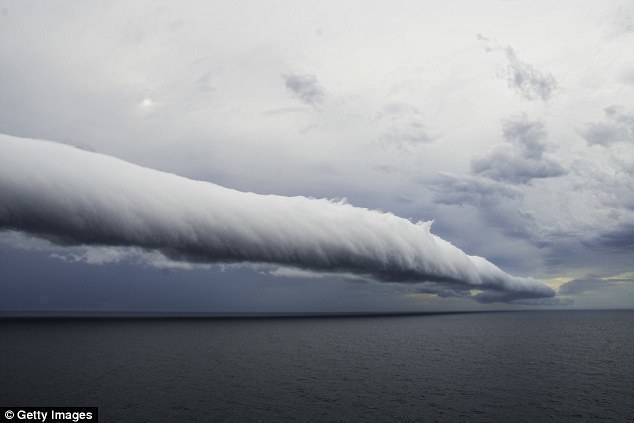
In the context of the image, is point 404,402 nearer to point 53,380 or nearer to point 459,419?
point 459,419

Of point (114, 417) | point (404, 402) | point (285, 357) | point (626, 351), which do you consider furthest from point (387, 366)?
point (626, 351)

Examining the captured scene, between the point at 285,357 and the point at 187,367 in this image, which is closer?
the point at 187,367

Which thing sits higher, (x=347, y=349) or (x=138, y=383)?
(x=138, y=383)

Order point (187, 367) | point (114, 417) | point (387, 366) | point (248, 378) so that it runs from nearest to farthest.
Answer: point (114, 417)
point (248, 378)
point (187, 367)
point (387, 366)

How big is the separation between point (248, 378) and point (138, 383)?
63.7ft

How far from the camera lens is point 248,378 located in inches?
3056

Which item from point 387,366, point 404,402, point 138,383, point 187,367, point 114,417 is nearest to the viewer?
point 114,417

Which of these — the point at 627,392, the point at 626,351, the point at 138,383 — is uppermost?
the point at 138,383

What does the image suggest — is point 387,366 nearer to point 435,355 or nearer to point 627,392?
point 435,355

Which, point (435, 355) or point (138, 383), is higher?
point (138, 383)

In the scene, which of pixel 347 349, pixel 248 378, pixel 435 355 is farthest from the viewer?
pixel 347 349

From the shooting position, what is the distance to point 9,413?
5025 cm

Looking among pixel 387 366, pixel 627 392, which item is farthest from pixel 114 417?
pixel 627 392

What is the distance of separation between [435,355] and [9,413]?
10113cm
